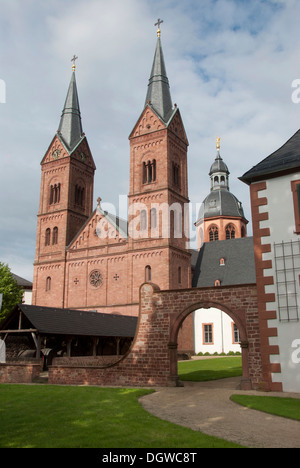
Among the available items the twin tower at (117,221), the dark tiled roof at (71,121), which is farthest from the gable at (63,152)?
the dark tiled roof at (71,121)

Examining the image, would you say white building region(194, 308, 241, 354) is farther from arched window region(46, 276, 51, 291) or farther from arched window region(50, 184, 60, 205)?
arched window region(50, 184, 60, 205)

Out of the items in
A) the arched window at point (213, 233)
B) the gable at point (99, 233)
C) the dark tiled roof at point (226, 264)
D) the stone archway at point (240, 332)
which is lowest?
the stone archway at point (240, 332)

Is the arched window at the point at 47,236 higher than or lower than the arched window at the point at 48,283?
higher

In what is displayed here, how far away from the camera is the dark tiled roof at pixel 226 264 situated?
47.4 metres

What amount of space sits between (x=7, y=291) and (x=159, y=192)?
1808 cm

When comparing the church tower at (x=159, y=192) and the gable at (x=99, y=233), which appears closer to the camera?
the church tower at (x=159, y=192)

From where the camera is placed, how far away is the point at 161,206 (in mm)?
43656

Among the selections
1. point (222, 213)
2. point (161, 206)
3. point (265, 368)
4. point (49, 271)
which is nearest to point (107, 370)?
point (265, 368)

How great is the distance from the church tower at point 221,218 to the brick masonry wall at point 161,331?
4624cm

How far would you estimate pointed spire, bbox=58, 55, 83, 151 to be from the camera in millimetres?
53688

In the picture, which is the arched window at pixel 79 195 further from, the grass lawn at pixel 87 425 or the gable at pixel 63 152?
the grass lawn at pixel 87 425

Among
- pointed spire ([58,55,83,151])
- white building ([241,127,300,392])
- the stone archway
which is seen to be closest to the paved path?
the stone archway
